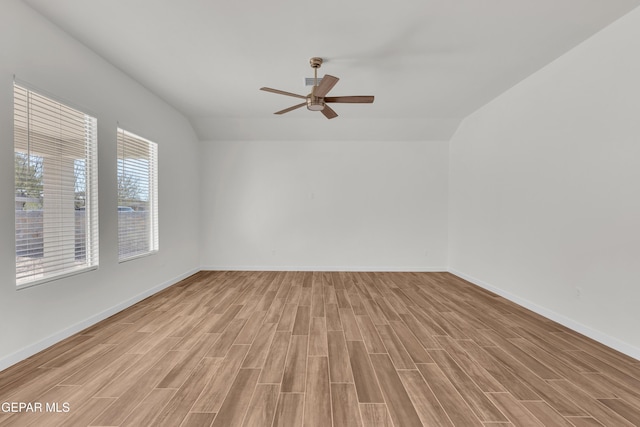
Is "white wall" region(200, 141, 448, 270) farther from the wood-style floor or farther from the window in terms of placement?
the wood-style floor

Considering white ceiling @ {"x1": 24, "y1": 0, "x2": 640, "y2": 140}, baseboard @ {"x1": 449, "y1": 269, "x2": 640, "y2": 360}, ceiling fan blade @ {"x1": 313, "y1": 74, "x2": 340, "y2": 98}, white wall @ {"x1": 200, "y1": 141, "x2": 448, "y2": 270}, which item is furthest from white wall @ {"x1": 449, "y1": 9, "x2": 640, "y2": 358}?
ceiling fan blade @ {"x1": 313, "y1": 74, "x2": 340, "y2": 98}

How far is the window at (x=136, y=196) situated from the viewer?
316 centimetres

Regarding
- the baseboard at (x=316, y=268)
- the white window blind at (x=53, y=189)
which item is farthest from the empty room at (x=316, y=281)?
the baseboard at (x=316, y=268)

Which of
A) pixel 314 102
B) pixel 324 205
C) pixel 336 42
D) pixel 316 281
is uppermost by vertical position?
pixel 336 42

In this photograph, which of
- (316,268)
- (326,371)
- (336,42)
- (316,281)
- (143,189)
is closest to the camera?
(326,371)

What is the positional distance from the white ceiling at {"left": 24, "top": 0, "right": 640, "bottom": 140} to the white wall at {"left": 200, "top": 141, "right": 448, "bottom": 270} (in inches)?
55.4

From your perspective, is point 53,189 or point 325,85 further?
point 325,85

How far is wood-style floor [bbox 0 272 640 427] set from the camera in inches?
58.7

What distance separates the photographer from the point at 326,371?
189cm

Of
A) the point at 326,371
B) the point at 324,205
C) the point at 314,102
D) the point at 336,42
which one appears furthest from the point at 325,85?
the point at 324,205

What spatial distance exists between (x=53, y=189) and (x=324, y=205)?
12.9 feet

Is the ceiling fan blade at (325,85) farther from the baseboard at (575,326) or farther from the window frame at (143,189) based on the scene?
the baseboard at (575,326)

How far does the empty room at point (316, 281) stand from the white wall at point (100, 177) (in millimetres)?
18

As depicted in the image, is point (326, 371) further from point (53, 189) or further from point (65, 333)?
point (53, 189)
